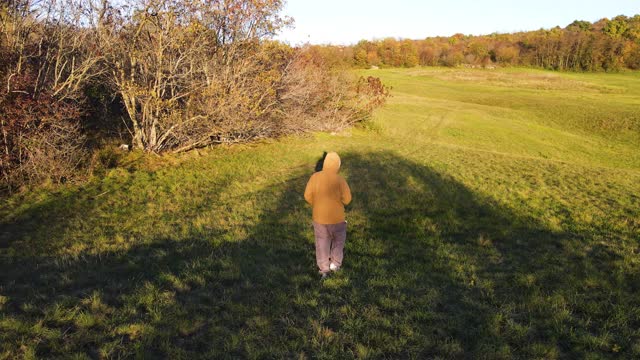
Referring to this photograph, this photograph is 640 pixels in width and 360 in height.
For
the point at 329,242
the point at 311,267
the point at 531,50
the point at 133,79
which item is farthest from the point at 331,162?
the point at 531,50

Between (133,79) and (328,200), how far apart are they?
14.7m

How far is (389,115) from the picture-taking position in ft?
138

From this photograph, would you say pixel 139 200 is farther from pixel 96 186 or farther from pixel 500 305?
pixel 500 305

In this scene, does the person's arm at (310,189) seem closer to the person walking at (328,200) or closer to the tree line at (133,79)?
the person walking at (328,200)

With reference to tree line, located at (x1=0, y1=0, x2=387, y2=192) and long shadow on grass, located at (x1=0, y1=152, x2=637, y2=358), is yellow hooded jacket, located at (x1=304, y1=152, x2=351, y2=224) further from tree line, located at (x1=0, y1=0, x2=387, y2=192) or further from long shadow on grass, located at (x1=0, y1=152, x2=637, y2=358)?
tree line, located at (x1=0, y1=0, x2=387, y2=192)

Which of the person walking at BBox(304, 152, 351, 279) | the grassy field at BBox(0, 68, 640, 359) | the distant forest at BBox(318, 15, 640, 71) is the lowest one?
the grassy field at BBox(0, 68, 640, 359)

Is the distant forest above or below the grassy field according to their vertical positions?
above

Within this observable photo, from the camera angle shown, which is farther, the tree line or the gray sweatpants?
the tree line

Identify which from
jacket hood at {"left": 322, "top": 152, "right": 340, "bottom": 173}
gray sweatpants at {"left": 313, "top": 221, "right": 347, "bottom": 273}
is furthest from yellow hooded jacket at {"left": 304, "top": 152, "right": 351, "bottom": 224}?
gray sweatpants at {"left": 313, "top": 221, "right": 347, "bottom": 273}

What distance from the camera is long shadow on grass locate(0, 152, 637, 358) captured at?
15.2 feet

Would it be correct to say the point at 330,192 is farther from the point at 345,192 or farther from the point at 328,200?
the point at 345,192

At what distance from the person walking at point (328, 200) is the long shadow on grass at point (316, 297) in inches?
28.2

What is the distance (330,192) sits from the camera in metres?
6.29

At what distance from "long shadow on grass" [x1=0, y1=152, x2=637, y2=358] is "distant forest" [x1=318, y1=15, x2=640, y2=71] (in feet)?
263
